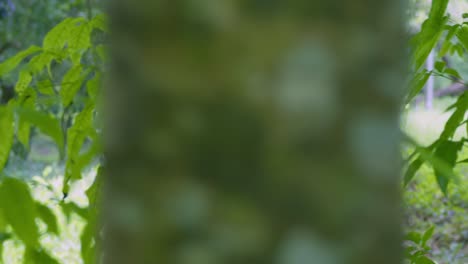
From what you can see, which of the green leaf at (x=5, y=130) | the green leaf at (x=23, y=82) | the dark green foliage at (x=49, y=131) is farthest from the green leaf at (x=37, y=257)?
the green leaf at (x=23, y=82)

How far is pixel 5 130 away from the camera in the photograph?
750 millimetres

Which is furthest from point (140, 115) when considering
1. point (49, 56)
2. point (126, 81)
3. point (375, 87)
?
point (49, 56)

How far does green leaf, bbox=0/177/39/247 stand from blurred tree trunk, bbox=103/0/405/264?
0.93 ft

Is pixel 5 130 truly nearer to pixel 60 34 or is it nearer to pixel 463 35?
pixel 60 34

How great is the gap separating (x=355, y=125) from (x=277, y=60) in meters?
0.06

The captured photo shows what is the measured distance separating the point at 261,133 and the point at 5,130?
475 millimetres

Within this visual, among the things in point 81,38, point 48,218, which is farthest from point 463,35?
point 48,218

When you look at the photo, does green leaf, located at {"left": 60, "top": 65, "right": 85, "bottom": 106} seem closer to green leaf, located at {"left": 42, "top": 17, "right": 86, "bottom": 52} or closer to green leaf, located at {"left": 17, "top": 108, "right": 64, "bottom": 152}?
green leaf, located at {"left": 42, "top": 17, "right": 86, "bottom": 52}

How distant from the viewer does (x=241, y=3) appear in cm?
37

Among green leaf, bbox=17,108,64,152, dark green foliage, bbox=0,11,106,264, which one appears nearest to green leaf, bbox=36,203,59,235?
dark green foliage, bbox=0,11,106,264

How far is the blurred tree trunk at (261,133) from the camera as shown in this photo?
0.36 meters

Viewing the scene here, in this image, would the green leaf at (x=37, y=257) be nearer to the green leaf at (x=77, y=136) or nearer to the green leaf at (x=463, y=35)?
the green leaf at (x=77, y=136)

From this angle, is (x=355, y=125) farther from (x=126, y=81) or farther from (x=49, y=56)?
(x=49, y=56)

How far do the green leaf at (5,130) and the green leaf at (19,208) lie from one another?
81 mm
